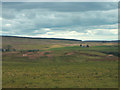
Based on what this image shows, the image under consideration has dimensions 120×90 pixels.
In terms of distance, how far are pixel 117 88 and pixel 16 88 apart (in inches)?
440

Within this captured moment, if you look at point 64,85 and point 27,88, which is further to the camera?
point 64,85

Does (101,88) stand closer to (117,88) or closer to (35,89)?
(117,88)

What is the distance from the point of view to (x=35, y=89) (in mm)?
19938

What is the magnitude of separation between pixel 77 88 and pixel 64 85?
7.24 feet

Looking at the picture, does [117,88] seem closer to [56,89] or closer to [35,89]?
[56,89]

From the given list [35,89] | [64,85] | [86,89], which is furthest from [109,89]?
[35,89]

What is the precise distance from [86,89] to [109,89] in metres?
2.62

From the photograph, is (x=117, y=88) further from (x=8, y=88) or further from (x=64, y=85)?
(x=8, y=88)

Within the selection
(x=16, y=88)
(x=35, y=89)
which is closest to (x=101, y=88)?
(x=35, y=89)

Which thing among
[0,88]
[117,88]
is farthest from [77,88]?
[0,88]

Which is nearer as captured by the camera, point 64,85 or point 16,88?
point 16,88

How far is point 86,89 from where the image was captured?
19.8 m

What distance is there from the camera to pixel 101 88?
20156 millimetres

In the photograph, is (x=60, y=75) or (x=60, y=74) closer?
(x=60, y=75)
